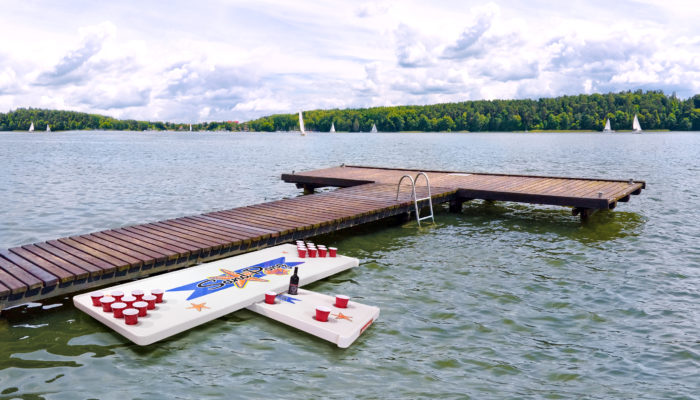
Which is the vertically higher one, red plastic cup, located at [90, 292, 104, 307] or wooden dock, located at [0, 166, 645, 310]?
wooden dock, located at [0, 166, 645, 310]

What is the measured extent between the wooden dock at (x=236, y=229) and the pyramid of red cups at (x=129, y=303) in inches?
22.8

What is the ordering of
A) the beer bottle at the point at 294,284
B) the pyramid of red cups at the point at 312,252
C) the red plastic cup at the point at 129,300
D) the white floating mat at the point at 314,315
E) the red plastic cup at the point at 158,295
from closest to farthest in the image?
the white floating mat at the point at 314,315, the red plastic cup at the point at 129,300, the red plastic cup at the point at 158,295, the beer bottle at the point at 294,284, the pyramid of red cups at the point at 312,252

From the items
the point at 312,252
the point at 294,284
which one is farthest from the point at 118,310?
the point at 312,252

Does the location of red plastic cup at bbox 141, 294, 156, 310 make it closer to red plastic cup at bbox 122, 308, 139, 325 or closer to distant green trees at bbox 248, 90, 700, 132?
red plastic cup at bbox 122, 308, 139, 325

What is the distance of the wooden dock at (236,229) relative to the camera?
26.8ft

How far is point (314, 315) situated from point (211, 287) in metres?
2.06

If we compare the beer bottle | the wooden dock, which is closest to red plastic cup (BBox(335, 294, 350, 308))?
the beer bottle

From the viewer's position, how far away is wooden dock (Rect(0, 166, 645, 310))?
26.8ft

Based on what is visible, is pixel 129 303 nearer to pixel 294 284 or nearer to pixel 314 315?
pixel 294 284

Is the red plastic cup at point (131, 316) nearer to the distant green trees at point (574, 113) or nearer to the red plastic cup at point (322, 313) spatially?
the red plastic cup at point (322, 313)

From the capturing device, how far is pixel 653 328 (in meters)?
7.96

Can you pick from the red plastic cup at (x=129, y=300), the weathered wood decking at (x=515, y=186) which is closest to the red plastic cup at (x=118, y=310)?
the red plastic cup at (x=129, y=300)

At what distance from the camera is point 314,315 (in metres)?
7.64

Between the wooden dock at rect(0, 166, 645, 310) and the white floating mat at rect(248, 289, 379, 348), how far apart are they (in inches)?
93.2
